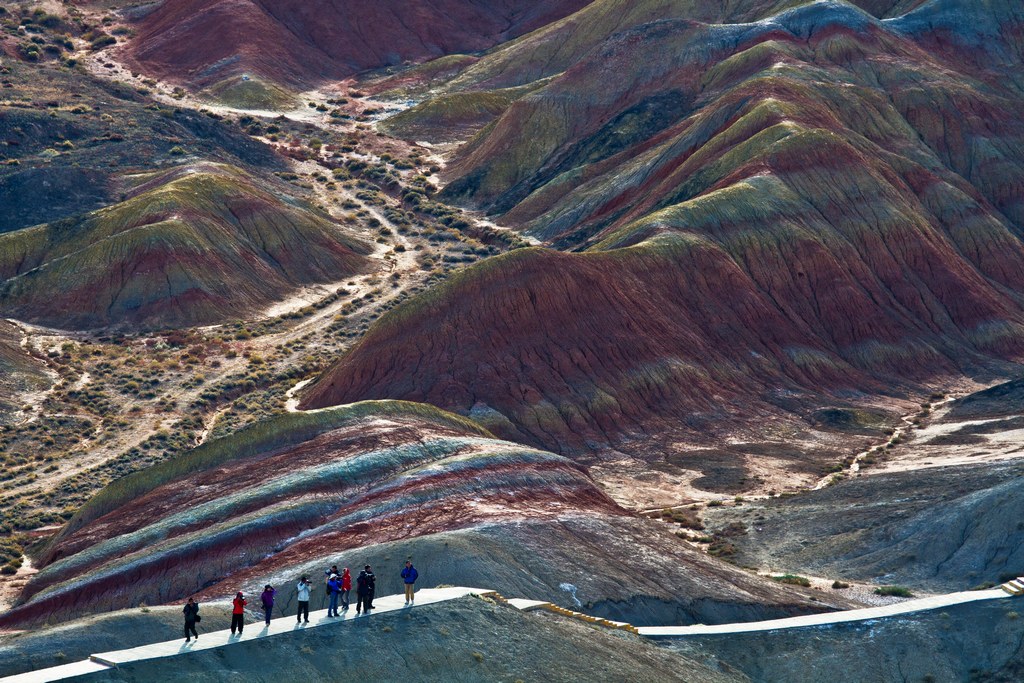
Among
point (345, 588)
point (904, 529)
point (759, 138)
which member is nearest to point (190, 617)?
point (345, 588)

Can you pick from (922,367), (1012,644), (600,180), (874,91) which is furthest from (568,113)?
(1012,644)

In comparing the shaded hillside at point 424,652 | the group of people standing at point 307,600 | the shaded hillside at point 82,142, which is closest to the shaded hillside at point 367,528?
the shaded hillside at point 424,652

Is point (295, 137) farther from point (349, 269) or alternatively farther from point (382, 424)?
point (382, 424)

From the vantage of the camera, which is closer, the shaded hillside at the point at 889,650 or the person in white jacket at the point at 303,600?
the person in white jacket at the point at 303,600

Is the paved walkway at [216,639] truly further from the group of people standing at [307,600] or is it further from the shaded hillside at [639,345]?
the shaded hillside at [639,345]

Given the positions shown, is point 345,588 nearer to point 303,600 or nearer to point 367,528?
point 303,600

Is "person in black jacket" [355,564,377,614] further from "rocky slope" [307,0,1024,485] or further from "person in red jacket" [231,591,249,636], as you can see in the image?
"rocky slope" [307,0,1024,485]
